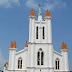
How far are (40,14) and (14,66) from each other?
1343cm

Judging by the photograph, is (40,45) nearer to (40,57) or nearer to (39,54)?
(39,54)

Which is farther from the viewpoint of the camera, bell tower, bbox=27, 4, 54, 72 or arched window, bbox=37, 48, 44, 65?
arched window, bbox=37, 48, 44, 65

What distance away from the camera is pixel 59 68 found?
112 ft

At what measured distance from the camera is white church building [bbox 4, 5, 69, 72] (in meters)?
32.9

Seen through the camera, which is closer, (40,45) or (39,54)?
(39,54)

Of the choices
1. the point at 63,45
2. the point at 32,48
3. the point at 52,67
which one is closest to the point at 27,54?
the point at 32,48

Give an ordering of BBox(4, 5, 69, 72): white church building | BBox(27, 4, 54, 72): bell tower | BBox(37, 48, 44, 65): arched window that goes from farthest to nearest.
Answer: BBox(37, 48, 44, 65): arched window → BBox(4, 5, 69, 72): white church building → BBox(27, 4, 54, 72): bell tower

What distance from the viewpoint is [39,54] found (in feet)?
111

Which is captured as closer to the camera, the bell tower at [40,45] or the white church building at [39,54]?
the bell tower at [40,45]

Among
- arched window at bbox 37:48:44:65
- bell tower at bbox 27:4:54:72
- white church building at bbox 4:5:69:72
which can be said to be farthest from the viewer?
arched window at bbox 37:48:44:65

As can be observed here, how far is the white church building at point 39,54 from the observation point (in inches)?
1296

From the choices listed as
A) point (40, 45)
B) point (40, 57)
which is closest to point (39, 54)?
point (40, 57)

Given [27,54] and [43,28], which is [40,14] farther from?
[27,54]

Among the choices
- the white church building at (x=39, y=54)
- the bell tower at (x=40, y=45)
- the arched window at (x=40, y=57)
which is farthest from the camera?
the arched window at (x=40, y=57)
